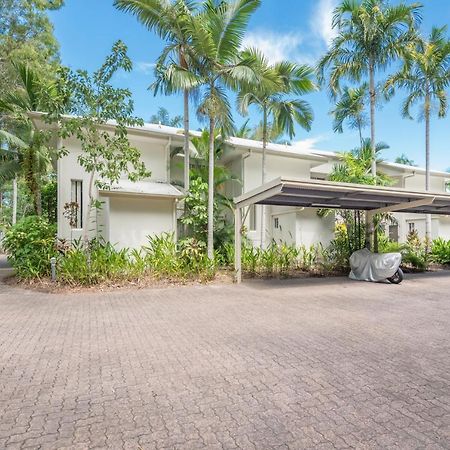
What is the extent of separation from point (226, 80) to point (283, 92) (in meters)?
3.22

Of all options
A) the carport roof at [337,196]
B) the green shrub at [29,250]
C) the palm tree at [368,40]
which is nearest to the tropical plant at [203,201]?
the carport roof at [337,196]

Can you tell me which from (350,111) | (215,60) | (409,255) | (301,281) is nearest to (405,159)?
(350,111)

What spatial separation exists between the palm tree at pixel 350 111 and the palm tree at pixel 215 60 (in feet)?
32.6

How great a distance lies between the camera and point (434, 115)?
16688mm

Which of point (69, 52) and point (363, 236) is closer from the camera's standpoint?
point (363, 236)

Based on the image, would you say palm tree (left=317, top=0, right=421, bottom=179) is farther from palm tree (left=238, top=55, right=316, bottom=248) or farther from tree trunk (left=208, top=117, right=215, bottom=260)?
tree trunk (left=208, top=117, right=215, bottom=260)

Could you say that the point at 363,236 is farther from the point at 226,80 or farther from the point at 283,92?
the point at 226,80

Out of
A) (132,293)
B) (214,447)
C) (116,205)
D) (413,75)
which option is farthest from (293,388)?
(413,75)

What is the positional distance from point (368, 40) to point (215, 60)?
26.1 ft

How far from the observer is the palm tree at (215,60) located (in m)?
10.7

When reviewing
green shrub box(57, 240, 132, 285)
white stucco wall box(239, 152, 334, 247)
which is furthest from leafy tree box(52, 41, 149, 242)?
white stucco wall box(239, 152, 334, 247)

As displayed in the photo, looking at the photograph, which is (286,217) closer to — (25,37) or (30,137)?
(30,137)

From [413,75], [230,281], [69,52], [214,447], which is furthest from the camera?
[69,52]

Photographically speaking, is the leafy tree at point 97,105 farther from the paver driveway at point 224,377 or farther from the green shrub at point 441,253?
the green shrub at point 441,253
